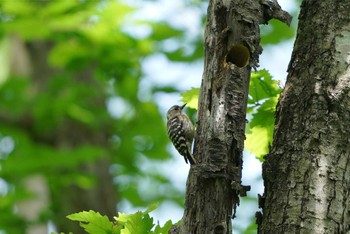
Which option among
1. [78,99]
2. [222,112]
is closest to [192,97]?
[222,112]

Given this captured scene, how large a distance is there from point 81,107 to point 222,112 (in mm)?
6245

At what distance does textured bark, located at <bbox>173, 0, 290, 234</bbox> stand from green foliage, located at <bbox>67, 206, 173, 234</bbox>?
207 mm

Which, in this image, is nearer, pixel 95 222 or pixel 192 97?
pixel 95 222

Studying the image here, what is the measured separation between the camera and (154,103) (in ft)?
32.4

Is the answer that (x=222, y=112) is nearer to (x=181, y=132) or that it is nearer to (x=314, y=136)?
(x=314, y=136)

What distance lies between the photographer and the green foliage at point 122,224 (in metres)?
2.85

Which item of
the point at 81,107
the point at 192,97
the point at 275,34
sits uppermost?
the point at 275,34

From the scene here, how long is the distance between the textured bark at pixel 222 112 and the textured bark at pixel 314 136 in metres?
0.19

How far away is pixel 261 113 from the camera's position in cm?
368

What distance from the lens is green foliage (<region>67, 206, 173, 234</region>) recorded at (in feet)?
9.36

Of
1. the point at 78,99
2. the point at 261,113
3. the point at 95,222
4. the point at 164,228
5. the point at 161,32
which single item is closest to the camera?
the point at 95,222

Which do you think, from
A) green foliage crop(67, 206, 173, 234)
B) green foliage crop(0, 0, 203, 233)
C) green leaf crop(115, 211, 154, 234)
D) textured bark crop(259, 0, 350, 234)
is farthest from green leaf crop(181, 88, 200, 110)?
green foliage crop(0, 0, 203, 233)

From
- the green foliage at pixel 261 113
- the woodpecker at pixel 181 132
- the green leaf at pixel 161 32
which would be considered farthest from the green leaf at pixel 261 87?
the green leaf at pixel 161 32

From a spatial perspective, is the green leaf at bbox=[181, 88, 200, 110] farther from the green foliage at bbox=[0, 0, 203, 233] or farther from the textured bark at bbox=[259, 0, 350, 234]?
the green foliage at bbox=[0, 0, 203, 233]
